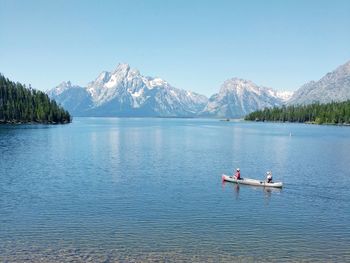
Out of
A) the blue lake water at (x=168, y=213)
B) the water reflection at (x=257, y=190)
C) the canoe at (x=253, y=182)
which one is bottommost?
the water reflection at (x=257, y=190)

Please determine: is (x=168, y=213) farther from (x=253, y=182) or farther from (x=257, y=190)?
(x=253, y=182)

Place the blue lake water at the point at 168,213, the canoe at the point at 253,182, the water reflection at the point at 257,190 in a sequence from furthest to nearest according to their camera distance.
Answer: the canoe at the point at 253,182, the water reflection at the point at 257,190, the blue lake water at the point at 168,213

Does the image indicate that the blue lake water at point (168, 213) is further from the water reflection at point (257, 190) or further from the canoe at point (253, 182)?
the canoe at point (253, 182)

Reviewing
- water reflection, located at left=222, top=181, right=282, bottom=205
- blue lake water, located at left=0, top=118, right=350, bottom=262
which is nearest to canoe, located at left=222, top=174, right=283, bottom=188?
water reflection, located at left=222, top=181, right=282, bottom=205

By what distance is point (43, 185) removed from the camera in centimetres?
6888

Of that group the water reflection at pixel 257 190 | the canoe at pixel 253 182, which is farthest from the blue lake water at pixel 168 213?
the canoe at pixel 253 182

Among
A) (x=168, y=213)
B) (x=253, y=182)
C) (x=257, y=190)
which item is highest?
(x=253, y=182)

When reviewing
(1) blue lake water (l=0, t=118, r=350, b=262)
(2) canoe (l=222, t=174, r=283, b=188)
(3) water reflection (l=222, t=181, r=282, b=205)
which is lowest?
(3) water reflection (l=222, t=181, r=282, b=205)

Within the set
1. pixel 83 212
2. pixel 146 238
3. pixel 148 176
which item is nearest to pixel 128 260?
pixel 146 238

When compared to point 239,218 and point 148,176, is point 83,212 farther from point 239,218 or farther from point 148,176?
point 148,176

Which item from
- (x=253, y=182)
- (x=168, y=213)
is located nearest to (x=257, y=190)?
(x=253, y=182)

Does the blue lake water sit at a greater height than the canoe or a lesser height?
lesser

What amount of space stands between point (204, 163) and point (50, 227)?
60.5m

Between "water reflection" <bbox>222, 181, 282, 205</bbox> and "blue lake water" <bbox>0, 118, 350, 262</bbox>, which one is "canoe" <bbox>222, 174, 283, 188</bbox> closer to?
"water reflection" <bbox>222, 181, 282, 205</bbox>
